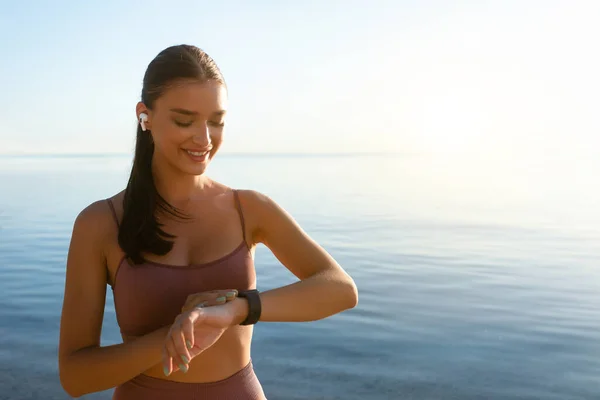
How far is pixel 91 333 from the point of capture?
2.85 metres

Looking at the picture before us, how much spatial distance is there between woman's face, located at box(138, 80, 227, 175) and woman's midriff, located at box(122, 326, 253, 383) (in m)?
0.71

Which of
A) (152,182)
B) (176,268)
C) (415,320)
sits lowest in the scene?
(415,320)

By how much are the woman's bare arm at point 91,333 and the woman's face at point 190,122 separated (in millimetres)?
393

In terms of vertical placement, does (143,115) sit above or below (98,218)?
above

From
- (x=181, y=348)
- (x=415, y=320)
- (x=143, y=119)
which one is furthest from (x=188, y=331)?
(x=415, y=320)

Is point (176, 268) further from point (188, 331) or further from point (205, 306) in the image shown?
point (188, 331)

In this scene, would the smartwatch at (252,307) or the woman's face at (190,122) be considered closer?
the smartwatch at (252,307)

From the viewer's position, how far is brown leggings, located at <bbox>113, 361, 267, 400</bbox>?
114 inches

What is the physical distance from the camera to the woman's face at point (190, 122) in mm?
Answer: 2916

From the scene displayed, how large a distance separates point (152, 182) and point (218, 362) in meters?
0.84

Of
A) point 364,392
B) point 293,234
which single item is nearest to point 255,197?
point 293,234

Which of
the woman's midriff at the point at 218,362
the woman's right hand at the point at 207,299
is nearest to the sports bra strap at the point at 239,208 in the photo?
the woman's midriff at the point at 218,362

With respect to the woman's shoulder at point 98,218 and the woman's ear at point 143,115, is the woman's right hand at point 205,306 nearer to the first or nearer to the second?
the woman's shoulder at point 98,218

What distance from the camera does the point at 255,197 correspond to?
3.20m
